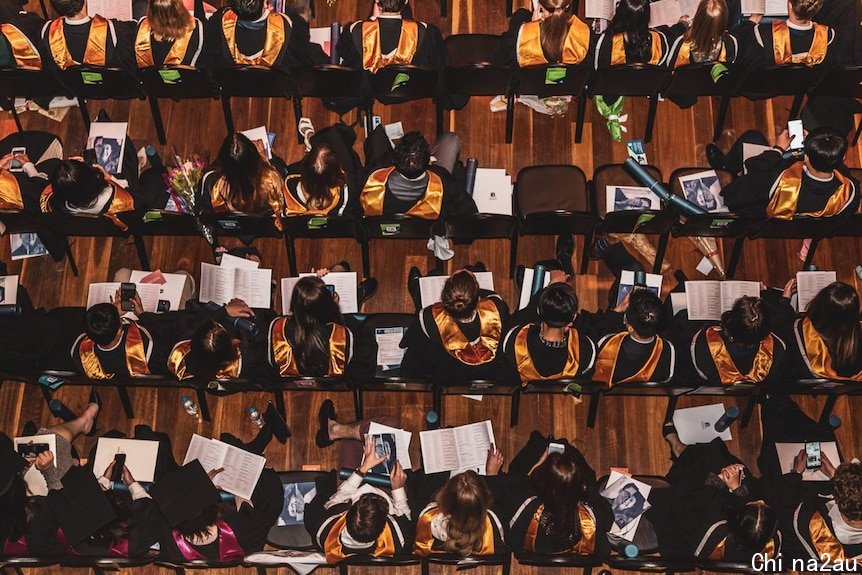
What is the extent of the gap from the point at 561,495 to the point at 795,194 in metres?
2.51

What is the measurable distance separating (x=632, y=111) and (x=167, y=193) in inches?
141

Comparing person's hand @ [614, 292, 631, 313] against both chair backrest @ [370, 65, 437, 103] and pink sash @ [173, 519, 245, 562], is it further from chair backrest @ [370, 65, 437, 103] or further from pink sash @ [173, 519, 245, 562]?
pink sash @ [173, 519, 245, 562]

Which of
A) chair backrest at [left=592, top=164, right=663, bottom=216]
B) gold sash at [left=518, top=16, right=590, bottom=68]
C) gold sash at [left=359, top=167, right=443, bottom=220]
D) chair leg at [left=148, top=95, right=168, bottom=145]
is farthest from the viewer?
chair leg at [left=148, top=95, right=168, bottom=145]

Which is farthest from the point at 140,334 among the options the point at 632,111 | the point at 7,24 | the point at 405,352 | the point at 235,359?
the point at 632,111

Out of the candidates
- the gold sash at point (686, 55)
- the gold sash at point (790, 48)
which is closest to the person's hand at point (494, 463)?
the gold sash at point (686, 55)

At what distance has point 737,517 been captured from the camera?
4461mm

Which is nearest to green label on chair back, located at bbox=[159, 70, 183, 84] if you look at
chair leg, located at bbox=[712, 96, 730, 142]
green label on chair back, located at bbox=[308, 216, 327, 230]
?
green label on chair back, located at bbox=[308, 216, 327, 230]

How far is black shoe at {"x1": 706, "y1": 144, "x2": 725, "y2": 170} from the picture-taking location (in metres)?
6.27

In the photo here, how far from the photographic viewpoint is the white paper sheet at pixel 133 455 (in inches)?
207

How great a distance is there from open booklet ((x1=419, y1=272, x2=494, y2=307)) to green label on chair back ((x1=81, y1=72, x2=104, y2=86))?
2567 millimetres

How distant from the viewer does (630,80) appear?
5746 millimetres

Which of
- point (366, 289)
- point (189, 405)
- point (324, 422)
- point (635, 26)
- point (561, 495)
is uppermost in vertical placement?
point (635, 26)

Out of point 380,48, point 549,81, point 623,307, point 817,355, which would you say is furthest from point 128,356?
point 817,355

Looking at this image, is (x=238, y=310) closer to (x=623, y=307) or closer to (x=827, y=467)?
(x=623, y=307)
